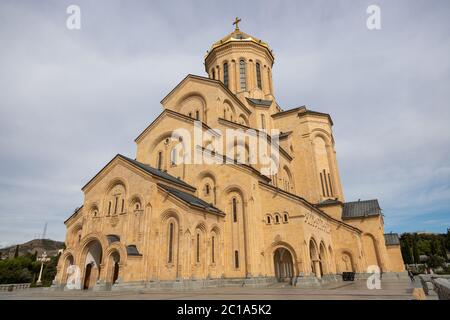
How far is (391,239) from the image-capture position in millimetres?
27562

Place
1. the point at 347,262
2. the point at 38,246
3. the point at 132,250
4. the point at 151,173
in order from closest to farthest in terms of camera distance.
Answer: the point at 132,250 < the point at 151,173 < the point at 347,262 < the point at 38,246

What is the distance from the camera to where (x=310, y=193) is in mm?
29062

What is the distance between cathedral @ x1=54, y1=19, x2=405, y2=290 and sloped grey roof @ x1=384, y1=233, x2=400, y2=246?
9 centimetres

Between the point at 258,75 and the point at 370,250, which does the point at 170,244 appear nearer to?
the point at 370,250

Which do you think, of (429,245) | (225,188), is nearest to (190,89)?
(225,188)

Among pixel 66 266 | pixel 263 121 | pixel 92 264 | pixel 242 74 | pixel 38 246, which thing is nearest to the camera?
pixel 66 266

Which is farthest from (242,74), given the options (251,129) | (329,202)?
(329,202)

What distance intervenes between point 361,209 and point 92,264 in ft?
80.4

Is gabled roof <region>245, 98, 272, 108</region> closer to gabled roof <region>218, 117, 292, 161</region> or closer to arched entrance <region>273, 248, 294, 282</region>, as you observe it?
gabled roof <region>218, 117, 292, 161</region>

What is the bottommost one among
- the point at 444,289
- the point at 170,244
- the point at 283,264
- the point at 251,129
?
the point at 444,289

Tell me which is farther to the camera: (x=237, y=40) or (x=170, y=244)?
(x=237, y=40)

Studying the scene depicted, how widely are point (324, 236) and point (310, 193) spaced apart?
305 inches

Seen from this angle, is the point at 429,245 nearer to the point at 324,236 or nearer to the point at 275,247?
the point at 324,236
